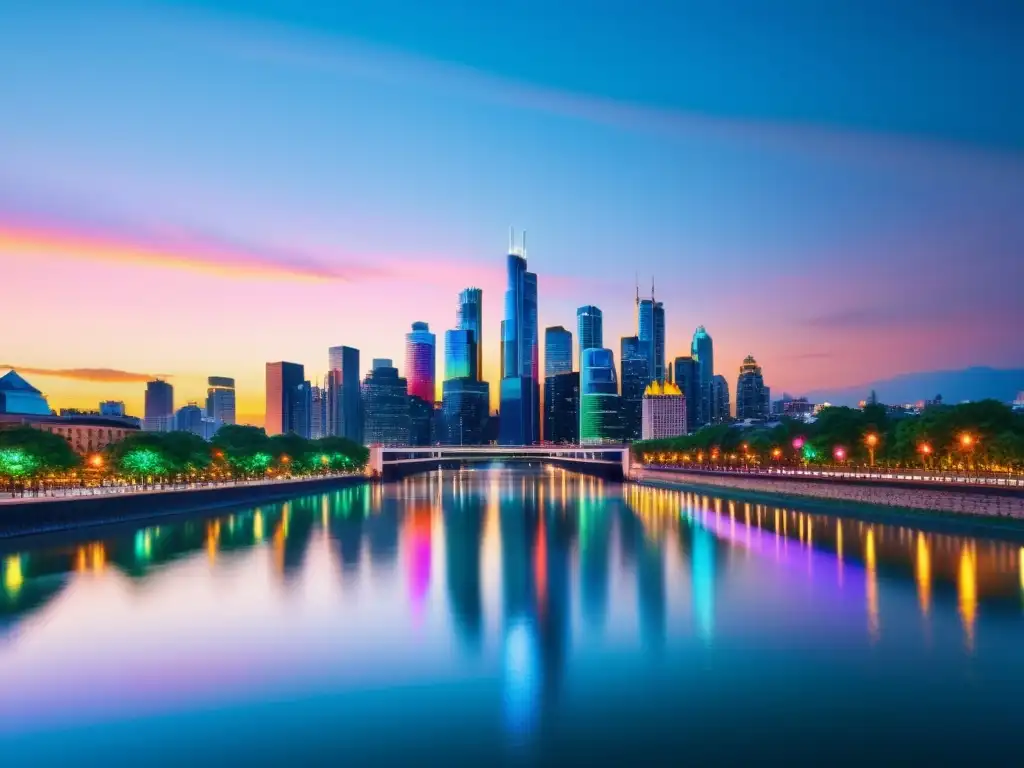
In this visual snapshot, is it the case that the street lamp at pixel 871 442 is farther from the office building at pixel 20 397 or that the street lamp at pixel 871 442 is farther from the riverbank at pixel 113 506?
the office building at pixel 20 397

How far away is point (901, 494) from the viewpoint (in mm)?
59219

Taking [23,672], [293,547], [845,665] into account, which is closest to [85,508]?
[293,547]

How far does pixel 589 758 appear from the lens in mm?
15156

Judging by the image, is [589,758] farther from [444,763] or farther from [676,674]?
[676,674]

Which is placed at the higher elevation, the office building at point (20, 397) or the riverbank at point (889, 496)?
the office building at point (20, 397)

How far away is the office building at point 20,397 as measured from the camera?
172875 millimetres

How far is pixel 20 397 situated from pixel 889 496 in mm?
174789

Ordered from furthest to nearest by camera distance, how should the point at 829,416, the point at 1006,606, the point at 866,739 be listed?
1. the point at 829,416
2. the point at 1006,606
3. the point at 866,739

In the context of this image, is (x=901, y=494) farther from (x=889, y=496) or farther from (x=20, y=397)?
(x=20, y=397)

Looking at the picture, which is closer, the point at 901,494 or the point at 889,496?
the point at 901,494

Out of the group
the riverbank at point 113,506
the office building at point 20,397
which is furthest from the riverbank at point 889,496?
the office building at point 20,397

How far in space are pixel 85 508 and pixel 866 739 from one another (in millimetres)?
49121

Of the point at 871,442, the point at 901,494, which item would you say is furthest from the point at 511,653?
the point at 871,442

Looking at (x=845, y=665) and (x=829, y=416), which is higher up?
(x=829, y=416)
